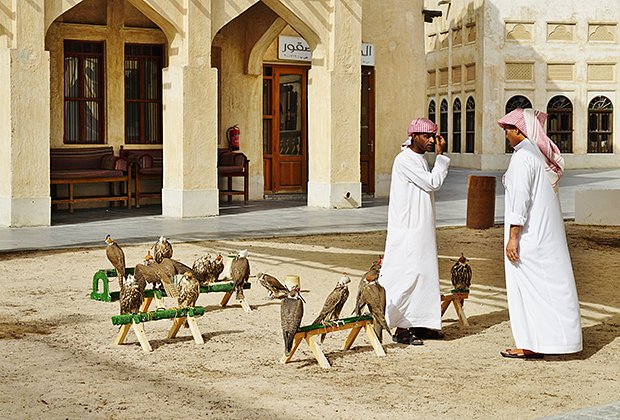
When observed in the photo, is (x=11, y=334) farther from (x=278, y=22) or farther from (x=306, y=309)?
(x=278, y=22)

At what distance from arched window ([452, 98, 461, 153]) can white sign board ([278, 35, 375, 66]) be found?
1830cm

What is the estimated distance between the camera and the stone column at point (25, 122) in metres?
16.2

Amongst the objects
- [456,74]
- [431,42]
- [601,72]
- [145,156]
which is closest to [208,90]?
[145,156]

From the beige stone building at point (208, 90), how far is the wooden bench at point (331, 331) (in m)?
9.72

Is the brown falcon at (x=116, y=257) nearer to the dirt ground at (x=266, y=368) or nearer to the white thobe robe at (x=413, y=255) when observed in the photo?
the dirt ground at (x=266, y=368)

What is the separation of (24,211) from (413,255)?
9.61m

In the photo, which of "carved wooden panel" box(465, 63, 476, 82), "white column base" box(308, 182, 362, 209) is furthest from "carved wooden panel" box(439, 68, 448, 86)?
"white column base" box(308, 182, 362, 209)

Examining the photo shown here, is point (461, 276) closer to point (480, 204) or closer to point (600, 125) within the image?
point (480, 204)

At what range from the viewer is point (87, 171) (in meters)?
18.9

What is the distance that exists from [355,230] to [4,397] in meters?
10.1

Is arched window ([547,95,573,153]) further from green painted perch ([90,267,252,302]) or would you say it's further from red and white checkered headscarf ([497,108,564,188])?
red and white checkered headscarf ([497,108,564,188])

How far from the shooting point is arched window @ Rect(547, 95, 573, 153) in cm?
3894

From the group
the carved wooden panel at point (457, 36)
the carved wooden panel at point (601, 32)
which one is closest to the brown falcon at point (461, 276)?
the carved wooden panel at point (457, 36)

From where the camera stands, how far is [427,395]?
6.59m
